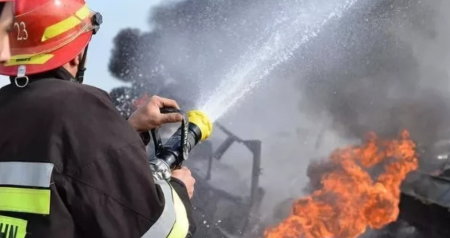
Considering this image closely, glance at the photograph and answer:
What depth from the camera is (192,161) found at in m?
9.80

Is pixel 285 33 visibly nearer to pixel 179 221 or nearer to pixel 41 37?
pixel 41 37

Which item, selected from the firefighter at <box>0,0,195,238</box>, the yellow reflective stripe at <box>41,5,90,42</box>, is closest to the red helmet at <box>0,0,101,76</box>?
the yellow reflective stripe at <box>41,5,90,42</box>

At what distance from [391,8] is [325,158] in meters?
3.74

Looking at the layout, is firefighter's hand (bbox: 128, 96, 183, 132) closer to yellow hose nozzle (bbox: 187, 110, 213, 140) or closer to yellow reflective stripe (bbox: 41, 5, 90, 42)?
yellow hose nozzle (bbox: 187, 110, 213, 140)

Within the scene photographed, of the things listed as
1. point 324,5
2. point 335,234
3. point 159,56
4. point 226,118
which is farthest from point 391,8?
point 159,56

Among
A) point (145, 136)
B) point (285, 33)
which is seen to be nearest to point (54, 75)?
point (145, 136)

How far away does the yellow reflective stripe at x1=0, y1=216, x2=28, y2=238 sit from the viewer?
142 centimetres

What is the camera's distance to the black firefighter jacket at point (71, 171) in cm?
141

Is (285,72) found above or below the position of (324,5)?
below

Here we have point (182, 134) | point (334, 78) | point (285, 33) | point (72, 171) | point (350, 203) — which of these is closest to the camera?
point (72, 171)

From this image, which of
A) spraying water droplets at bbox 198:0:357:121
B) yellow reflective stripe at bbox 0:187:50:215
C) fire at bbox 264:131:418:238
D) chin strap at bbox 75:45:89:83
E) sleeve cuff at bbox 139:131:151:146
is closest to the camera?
yellow reflective stripe at bbox 0:187:50:215

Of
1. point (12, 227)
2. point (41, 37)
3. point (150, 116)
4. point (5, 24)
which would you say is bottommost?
point (12, 227)

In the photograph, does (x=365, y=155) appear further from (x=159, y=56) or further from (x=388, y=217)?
(x=159, y=56)

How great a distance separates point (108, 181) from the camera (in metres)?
1.43
